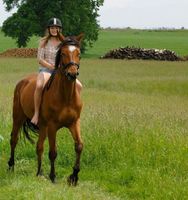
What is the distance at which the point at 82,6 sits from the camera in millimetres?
61688

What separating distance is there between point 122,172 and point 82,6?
2110 inches

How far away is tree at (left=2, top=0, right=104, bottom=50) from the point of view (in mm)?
58438

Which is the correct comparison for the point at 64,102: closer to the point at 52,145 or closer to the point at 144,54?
the point at 52,145

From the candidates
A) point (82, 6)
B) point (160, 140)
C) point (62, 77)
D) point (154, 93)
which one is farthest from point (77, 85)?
point (82, 6)

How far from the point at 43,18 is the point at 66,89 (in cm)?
5213

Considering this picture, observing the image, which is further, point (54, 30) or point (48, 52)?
point (48, 52)

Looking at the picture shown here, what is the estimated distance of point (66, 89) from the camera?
888 centimetres

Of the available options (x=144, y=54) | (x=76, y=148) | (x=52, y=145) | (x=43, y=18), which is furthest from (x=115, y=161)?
(x=43, y=18)

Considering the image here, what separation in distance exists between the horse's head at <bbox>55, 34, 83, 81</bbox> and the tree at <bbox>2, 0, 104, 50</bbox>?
4926 centimetres

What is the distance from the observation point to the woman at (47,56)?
368 inches

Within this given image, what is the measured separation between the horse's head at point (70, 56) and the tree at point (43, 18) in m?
49.3

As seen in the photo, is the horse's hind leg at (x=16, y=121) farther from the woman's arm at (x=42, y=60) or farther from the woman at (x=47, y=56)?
the woman's arm at (x=42, y=60)

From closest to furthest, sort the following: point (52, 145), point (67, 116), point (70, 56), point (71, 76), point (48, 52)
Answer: point (71, 76) → point (70, 56) → point (67, 116) → point (52, 145) → point (48, 52)

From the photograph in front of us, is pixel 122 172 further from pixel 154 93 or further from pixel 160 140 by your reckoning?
pixel 154 93
